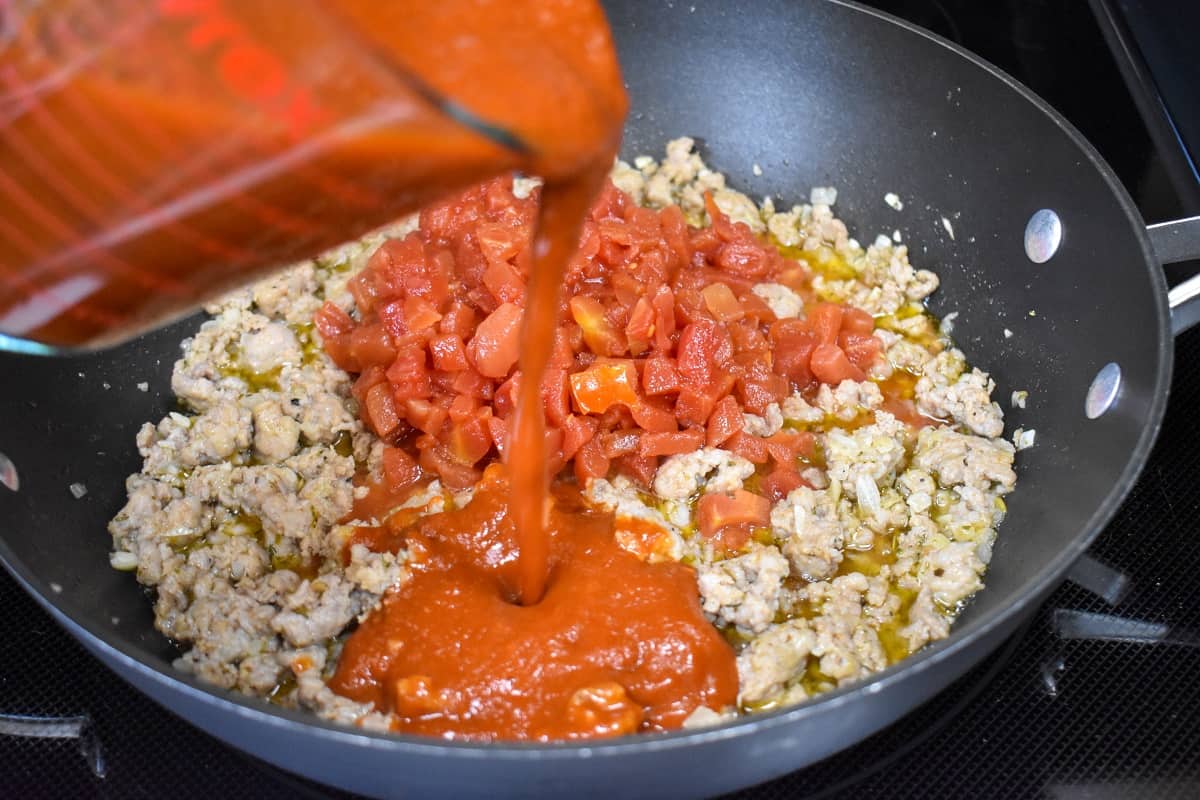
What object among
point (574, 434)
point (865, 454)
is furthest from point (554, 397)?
point (865, 454)

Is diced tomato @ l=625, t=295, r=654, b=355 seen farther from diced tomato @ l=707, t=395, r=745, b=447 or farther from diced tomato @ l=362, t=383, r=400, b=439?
diced tomato @ l=362, t=383, r=400, b=439

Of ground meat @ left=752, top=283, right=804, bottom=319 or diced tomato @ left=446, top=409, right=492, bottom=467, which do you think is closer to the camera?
diced tomato @ left=446, top=409, right=492, bottom=467

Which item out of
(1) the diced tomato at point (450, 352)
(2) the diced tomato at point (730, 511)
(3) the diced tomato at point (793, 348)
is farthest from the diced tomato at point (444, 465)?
(3) the diced tomato at point (793, 348)

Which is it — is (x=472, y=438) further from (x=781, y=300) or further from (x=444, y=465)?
(x=781, y=300)

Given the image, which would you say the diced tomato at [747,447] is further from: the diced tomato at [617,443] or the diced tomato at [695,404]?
the diced tomato at [617,443]

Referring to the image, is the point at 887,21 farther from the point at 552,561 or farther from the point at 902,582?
the point at 552,561

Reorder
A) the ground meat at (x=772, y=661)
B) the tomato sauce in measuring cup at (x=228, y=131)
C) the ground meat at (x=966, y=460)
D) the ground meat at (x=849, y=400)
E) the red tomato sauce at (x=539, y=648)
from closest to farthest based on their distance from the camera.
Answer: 1. the tomato sauce in measuring cup at (x=228, y=131)
2. the red tomato sauce at (x=539, y=648)
3. the ground meat at (x=772, y=661)
4. the ground meat at (x=966, y=460)
5. the ground meat at (x=849, y=400)

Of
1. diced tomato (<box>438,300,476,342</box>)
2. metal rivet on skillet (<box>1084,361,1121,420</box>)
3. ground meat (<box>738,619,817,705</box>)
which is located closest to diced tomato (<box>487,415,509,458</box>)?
diced tomato (<box>438,300,476,342</box>)
